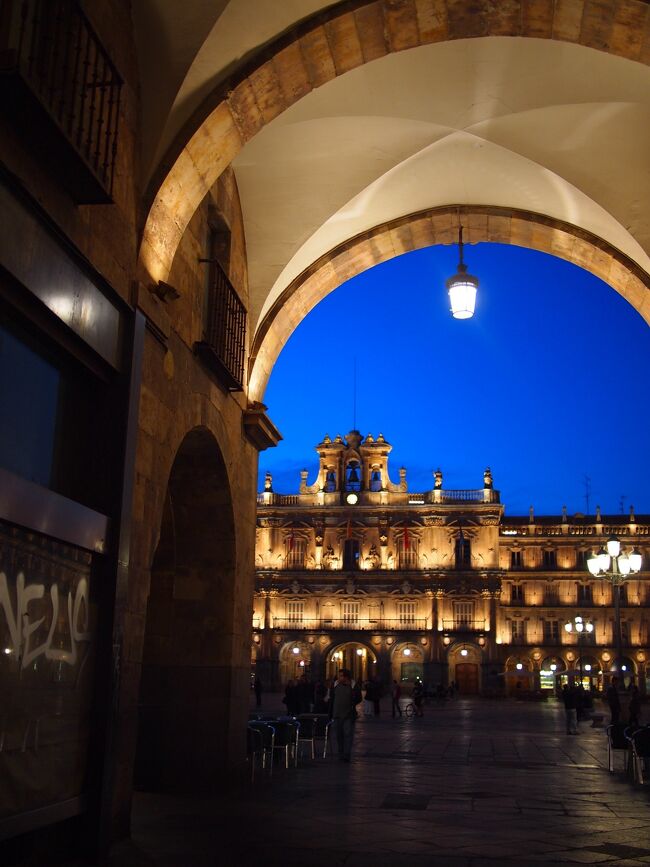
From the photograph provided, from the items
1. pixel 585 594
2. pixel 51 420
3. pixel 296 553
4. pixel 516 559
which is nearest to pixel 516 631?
pixel 516 559

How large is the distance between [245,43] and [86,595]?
4.23 meters

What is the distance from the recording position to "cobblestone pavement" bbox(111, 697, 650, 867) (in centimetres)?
555

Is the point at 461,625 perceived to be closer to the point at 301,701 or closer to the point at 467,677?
the point at 467,677

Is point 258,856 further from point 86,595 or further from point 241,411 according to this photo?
point 241,411

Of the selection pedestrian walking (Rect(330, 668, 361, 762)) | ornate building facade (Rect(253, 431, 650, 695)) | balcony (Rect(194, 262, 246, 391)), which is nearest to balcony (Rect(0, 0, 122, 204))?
balcony (Rect(194, 262, 246, 391))

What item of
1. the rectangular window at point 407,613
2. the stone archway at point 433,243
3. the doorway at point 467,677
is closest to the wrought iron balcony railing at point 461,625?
the rectangular window at point 407,613

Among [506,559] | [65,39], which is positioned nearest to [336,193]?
[65,39]

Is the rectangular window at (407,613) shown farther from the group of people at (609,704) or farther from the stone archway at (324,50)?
the stone archway at (324,50)

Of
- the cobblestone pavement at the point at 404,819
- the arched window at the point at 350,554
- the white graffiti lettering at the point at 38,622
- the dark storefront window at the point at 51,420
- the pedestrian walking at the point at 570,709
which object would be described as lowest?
the cobblestone pavement at the point at 404,819

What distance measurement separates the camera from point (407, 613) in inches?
2084

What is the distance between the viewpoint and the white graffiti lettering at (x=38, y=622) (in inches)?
178

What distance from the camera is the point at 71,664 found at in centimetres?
521

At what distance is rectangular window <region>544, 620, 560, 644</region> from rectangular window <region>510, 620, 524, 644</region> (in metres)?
1.42

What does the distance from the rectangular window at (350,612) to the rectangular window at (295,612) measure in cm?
239
